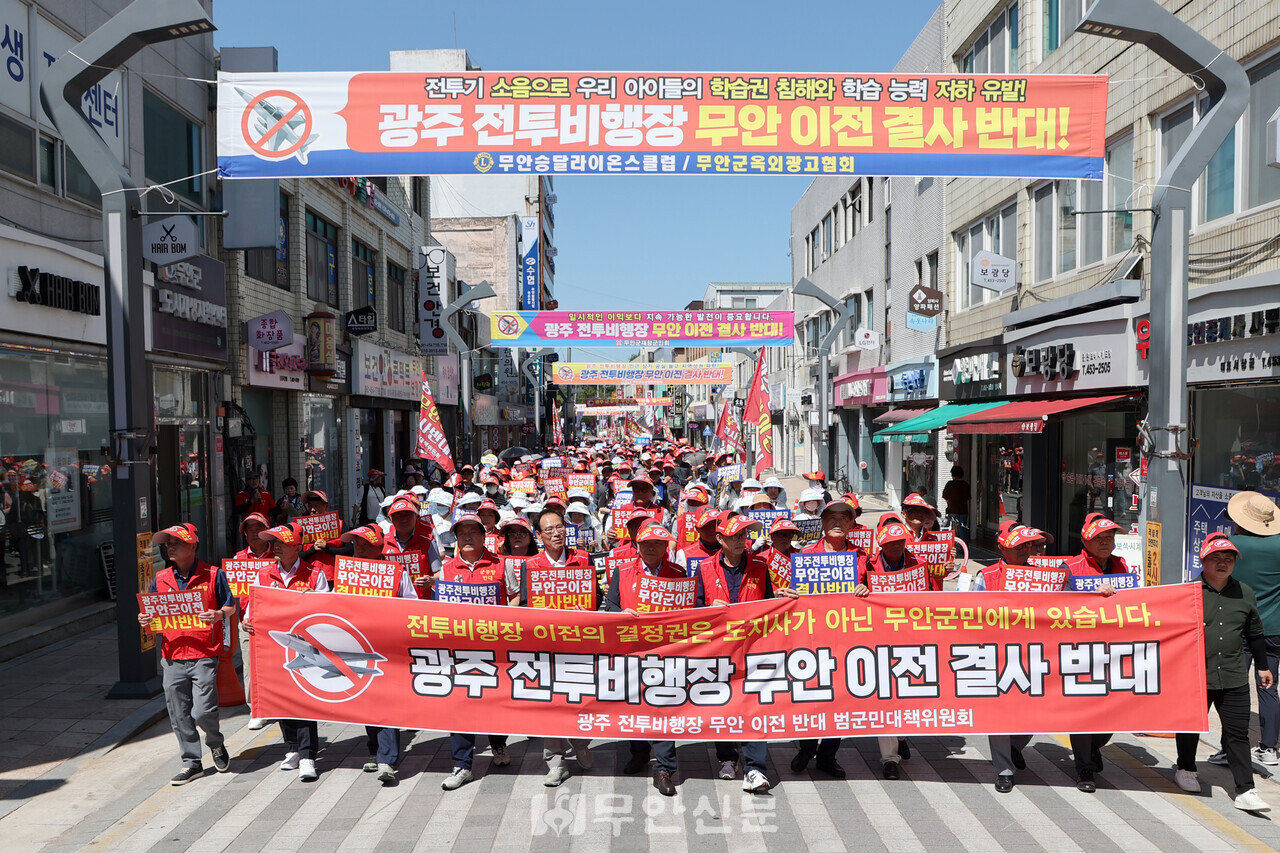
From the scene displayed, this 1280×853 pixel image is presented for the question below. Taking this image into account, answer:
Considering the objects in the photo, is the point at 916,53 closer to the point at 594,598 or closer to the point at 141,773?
the point at 594,598

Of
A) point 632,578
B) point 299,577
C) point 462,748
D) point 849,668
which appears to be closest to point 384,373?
point 299,577

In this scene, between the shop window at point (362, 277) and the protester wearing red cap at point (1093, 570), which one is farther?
the shop window at point (362, 277)

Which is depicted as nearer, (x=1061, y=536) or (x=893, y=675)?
(x=893, y=675)

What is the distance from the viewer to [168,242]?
1248cm

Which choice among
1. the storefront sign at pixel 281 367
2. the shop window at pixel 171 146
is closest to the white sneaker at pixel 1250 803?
the shop window at pixel 171 146

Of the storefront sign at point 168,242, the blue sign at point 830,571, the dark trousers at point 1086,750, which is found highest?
the storefront sign at point 168,242

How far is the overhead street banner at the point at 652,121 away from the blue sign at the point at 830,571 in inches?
160

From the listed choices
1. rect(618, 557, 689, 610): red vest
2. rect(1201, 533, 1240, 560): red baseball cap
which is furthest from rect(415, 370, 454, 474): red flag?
rect(1201, 533, 1240, 560): red baseball cap

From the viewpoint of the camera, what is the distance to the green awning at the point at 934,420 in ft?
59.9

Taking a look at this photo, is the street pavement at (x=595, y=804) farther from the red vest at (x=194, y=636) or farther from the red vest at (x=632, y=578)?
the red vest at (x=632, y=578)

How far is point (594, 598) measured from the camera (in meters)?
6.86

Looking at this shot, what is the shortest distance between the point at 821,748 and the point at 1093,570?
7.62ft

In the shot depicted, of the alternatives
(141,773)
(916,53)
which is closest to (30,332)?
(141,773)

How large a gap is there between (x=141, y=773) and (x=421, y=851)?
276 cm
